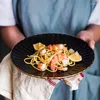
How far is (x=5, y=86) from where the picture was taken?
80cm

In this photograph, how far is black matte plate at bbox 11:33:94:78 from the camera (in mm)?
646

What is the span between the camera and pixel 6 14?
83cm

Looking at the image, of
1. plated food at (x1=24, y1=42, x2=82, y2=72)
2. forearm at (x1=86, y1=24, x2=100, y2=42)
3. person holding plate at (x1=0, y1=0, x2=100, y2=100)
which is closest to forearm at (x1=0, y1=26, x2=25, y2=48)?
person holding plate at (x1=0, y1=0, x2=100, y2=100)

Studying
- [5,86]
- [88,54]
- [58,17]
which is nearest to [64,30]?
[58,17]

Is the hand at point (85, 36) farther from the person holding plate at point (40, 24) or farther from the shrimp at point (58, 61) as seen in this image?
the shrimp at point (58, 61)

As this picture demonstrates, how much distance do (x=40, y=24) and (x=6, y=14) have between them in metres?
0.12

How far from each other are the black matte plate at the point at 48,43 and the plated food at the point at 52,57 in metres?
0.01

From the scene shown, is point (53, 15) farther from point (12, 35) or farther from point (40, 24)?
point (12, 35)

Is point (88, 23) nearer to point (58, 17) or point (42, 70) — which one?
point (58, 17)

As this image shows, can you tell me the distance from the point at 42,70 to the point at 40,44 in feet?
0.41

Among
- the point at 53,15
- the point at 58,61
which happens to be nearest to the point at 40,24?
the point at 53,15

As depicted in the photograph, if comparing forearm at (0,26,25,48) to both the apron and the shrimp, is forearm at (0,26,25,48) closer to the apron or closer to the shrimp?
the apron

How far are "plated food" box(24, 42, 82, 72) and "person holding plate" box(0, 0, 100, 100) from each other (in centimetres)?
7

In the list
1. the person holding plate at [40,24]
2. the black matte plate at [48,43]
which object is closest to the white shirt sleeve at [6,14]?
the person holding plate at [40,24]
